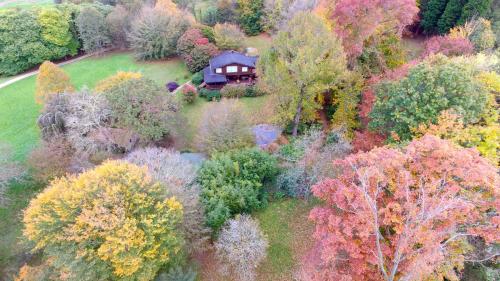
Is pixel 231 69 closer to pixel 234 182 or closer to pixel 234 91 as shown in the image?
pixel 234 91

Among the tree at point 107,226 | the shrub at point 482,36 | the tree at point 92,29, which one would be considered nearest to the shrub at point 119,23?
the tree at point 92,29

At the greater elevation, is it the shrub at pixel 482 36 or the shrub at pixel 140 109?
the shrub at pixel 482 36

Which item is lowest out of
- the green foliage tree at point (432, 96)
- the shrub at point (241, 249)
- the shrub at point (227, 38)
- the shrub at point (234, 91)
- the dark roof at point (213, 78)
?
the shrub at point (241, 249)

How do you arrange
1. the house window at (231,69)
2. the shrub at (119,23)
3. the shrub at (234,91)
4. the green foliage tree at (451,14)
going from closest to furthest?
1. the shrub at (234,91)
2. the green foliage tree at (451,14)
3. the house window at (231,69)
4. the shrub at (119,23)

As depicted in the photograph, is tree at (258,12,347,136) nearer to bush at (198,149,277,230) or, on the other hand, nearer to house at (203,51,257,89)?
bush at (198,149,277,230)

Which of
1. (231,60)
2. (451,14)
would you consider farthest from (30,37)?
(451,14)

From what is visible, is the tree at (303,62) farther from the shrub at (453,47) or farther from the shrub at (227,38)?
the shrub at (227,38)
